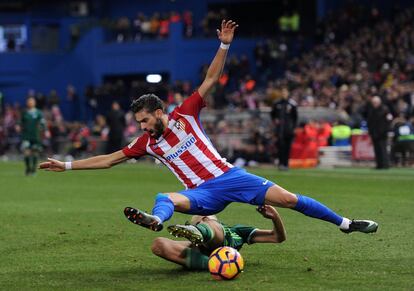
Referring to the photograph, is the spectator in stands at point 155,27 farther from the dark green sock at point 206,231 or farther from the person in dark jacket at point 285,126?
the dark green sock at point 206,231

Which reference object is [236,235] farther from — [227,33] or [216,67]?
[227,33]

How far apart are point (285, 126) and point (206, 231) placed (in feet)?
61.5

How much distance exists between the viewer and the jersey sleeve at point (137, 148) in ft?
35.2

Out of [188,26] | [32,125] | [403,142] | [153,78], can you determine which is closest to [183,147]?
[32,125]

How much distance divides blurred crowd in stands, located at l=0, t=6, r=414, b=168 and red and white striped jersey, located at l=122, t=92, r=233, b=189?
1995 cm

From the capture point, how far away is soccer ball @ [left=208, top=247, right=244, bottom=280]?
9.68m

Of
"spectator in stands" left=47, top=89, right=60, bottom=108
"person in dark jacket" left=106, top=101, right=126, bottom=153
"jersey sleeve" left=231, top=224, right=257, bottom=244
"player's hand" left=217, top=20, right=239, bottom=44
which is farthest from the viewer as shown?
"spectator in stands" left=47, top=89, right=60, bottom=108

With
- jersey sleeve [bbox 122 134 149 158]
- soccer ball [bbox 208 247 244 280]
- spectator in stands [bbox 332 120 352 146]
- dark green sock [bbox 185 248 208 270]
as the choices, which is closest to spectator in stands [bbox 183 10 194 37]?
spectator in stands [bbox 332 120 352 146]

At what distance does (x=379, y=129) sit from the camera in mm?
28016

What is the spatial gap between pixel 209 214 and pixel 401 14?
103ft

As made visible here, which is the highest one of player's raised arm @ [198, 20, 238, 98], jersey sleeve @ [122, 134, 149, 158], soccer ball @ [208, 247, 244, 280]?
player's raised arm @ [198, 20, 238, 98]

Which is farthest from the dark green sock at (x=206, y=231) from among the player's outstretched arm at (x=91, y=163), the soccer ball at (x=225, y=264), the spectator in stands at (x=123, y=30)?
the spectator in stands at (x=123, y=30)

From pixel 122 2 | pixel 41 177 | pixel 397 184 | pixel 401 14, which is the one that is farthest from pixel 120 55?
pixel 397 184

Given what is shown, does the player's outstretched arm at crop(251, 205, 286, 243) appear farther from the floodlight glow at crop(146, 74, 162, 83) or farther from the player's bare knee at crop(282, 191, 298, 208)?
the floodlight glow at crop(146, 74, 162, 83)
